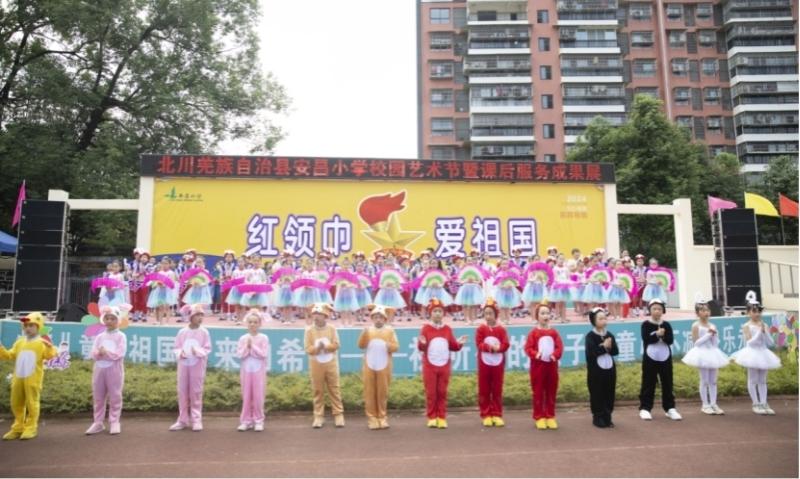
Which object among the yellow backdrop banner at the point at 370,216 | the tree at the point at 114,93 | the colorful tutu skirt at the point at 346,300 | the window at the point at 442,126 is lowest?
the colorful tutu skirt at the point at 346,300

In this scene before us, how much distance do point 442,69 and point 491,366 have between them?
38.4 metres

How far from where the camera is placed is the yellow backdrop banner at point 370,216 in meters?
13.5

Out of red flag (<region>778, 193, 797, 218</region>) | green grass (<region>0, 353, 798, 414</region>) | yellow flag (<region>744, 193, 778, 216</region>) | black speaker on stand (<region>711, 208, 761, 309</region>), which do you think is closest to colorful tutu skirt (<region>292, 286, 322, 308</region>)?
green grass (<region>0, 353, 798, 414</region>)

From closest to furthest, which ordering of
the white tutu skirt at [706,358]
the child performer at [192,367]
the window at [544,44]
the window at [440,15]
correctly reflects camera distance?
the child performer at [192,367]
the white tutu skirt at [706,358]
the window at [544,44]
the window at [440,15]

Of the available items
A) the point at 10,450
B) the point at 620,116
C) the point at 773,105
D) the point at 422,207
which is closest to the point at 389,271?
the point at 422,207

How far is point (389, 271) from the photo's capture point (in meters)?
10.4

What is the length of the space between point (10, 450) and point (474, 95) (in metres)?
38.5

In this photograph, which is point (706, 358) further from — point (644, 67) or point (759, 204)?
point (644, 67)

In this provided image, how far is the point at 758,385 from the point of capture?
6777 mm

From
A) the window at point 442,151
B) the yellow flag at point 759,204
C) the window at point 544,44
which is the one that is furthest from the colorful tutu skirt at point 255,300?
the window at point 544,44

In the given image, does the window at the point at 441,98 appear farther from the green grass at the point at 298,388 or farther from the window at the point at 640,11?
the green grass at the point at 298,388

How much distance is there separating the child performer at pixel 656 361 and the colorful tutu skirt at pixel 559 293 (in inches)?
155

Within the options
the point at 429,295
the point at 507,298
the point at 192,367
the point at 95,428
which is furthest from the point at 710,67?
the point at 95,428

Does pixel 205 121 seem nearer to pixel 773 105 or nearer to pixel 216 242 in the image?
pixel 216 242
